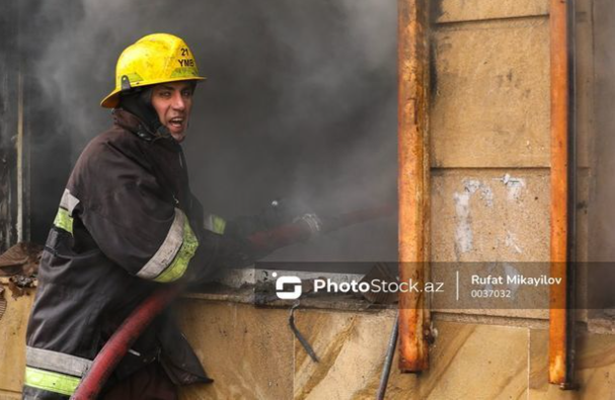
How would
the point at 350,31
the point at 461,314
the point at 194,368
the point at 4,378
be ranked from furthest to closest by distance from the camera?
the point at 350,31 → the point at 4,378 → the point at 194,368 → the point at 461,314

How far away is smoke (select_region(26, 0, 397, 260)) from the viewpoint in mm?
6199

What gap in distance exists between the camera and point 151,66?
177 inches

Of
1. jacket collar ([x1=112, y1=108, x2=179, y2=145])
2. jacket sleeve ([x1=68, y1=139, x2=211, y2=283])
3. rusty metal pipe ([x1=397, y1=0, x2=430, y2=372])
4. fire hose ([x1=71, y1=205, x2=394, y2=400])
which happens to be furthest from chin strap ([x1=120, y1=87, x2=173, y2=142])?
rusty metal pipe ([x1=397, y1=0, x2=430, y2=372])

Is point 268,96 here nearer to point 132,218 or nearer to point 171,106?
point 171,106

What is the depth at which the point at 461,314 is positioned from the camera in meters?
4.11

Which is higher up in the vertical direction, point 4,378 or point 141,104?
point 141,104

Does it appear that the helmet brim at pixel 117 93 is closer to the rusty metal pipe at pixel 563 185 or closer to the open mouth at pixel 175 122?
the open mouth at pixel 175 122

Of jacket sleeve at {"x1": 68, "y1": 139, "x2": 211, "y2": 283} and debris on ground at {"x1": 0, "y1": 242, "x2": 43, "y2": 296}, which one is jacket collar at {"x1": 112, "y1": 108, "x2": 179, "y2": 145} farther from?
debris on ground at {"x1": 0, "y1": 242, "x2": 43, "y2": 296}

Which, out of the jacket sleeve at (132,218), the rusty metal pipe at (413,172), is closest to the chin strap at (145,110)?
the jacket sleeve at (132,218)

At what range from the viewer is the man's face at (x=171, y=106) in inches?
179

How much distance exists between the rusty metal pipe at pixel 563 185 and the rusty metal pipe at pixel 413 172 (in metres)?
0.57

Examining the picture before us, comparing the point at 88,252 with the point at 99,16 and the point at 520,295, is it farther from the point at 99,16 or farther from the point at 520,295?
the point at 99,16

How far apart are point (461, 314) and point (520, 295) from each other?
28 cm

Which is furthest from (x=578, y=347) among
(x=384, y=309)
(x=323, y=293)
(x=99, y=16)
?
(x=99, y=16)
